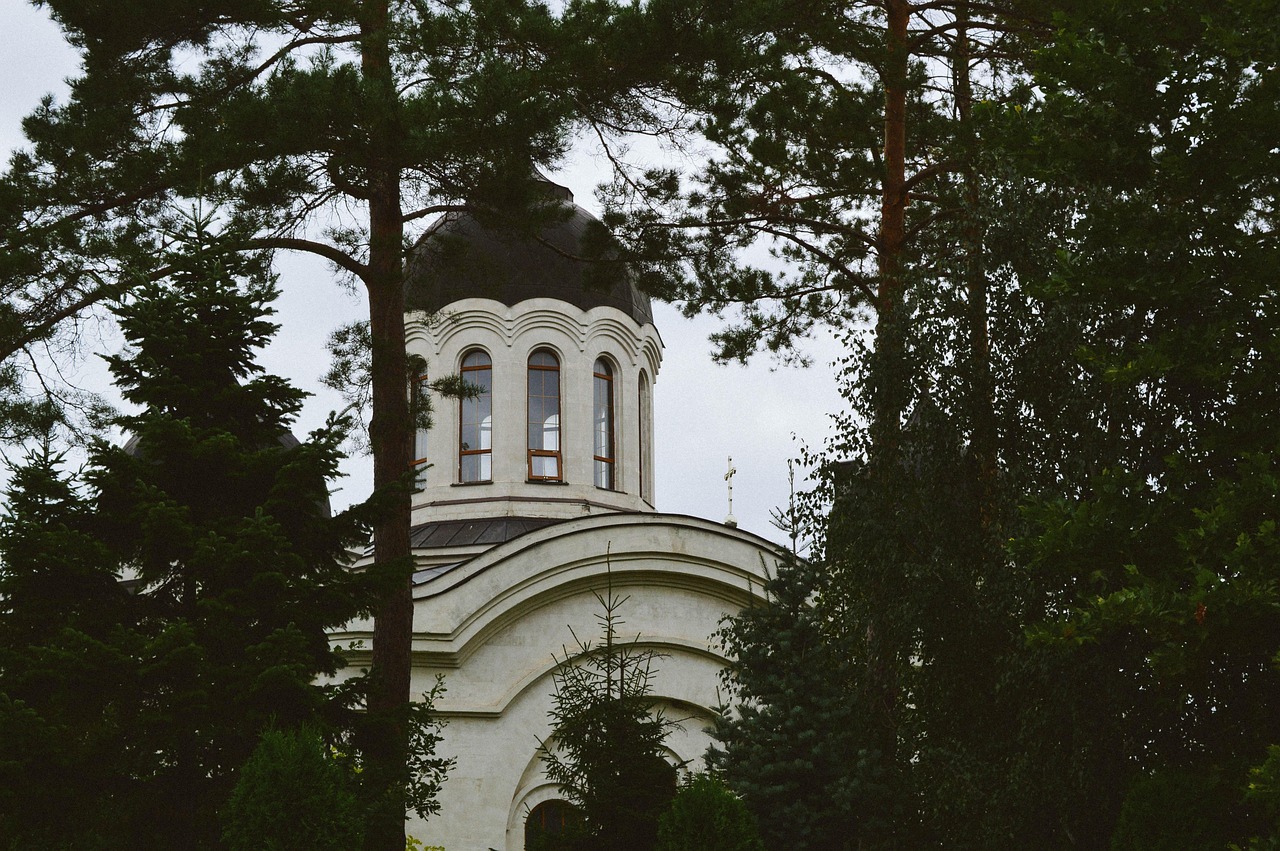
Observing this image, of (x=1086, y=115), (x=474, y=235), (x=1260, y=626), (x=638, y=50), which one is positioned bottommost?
(x=1260, y=626)

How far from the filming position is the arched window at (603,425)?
20.0 metres

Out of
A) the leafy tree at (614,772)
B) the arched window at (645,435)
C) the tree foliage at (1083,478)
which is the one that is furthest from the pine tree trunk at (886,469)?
the arched window at (645,435)

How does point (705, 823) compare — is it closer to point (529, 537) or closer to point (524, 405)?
point (529, 537)

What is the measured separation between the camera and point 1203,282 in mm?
8680

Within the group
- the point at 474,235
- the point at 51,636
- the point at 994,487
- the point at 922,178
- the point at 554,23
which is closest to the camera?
the point at 51,636

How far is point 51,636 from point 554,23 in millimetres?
5500

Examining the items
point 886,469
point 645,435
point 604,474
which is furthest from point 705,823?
point 645,435

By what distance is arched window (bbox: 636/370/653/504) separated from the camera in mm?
20766

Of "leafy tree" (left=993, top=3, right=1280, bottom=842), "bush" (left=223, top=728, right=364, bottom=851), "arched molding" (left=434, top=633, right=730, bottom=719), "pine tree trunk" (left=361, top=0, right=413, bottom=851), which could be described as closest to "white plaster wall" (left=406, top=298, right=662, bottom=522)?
"arched molding" (left=434, top=633, right=730, bottom=719)

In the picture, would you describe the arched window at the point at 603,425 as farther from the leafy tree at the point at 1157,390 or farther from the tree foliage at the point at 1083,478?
the leafy tree at the point at 1157,390

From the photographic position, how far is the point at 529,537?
1631 centimetres

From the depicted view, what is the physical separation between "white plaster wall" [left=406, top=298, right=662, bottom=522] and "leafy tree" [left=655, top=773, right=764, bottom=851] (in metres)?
9.50

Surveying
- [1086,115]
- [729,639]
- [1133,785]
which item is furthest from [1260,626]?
[729,639]

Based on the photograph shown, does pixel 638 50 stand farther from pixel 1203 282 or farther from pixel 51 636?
pixel 51 636
